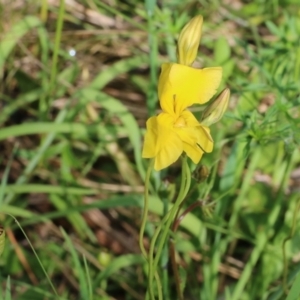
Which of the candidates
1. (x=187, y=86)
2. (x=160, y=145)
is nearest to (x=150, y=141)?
(x=160, y=145)

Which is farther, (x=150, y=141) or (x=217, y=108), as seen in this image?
(x=217, y=108)

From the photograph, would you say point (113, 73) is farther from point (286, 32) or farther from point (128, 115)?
point (286, 32)

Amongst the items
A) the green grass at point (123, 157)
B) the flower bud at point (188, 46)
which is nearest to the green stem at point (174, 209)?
the flower bud at point (188, 46)

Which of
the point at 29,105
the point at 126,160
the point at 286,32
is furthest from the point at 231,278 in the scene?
the point at 29,105

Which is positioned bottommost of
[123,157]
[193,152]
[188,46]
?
[123,157]

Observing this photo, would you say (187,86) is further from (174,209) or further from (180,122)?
(174,209)

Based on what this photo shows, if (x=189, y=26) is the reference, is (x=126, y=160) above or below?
below
